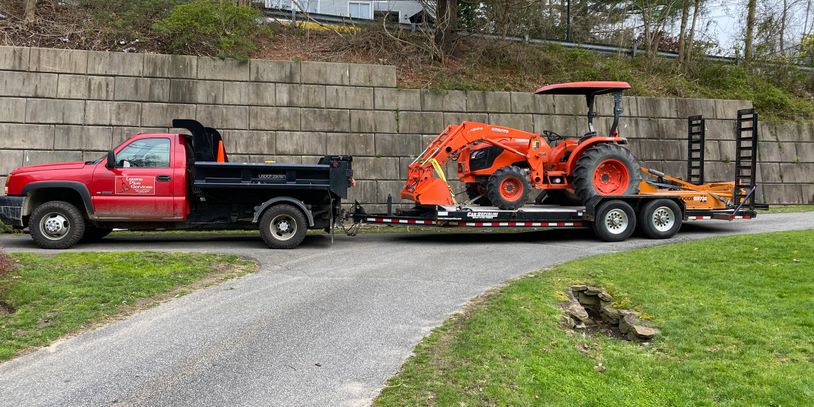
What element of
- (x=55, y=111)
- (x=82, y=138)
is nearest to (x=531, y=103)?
(x=82, y=138)

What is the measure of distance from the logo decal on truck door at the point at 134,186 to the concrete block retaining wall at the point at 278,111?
4923 millimetres

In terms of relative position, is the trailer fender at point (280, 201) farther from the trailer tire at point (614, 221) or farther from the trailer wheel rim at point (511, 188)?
the trailer tire at point (614, 221)

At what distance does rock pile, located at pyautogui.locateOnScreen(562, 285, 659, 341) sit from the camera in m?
6.40

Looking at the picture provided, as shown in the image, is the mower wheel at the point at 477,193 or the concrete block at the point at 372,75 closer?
the mower wheel at the point at 477,193

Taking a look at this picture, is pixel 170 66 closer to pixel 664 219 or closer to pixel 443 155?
pixel 443 155

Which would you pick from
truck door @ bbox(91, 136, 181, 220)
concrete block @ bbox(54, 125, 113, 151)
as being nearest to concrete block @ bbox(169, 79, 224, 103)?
concrete block @ bbox(54, 125, 113, 151)

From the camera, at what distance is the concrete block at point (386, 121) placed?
16359mm

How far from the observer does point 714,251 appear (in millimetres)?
10172

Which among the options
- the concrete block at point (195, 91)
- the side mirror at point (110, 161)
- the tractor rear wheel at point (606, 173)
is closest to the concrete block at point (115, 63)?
the concrete block at point (195, 91)

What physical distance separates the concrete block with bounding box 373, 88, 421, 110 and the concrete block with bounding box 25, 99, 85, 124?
310 inches

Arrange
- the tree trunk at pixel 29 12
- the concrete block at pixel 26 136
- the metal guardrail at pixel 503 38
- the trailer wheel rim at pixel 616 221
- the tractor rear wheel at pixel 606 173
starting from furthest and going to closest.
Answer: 1. the metal guardrail at pixel 503 38
2. the tree trunk at pixel 29 12
3. the concrete block at pixel 26 136
4. the trailer wheel rim at pixel 616 221
5. the tractor rear wheel at pixel 606 173

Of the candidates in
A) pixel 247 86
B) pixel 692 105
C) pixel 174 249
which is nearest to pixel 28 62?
pixel 247 86

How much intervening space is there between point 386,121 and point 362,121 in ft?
2.29

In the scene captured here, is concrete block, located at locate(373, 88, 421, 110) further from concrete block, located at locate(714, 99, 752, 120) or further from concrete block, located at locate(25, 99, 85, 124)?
concrete block, located at locate(714, 99, 752, 120)
